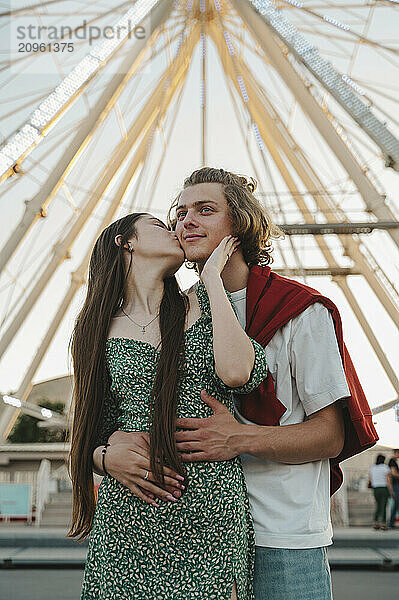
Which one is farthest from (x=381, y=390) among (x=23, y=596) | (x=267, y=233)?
→ (x=267, y=233)

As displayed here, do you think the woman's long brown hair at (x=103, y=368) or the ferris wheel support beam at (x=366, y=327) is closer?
the woman's long brown hair at (x=103, y=368)

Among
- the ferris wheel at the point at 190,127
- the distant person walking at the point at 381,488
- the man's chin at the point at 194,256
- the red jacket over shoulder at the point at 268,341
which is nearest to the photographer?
the red jacket over shoulder at the point at 268,341

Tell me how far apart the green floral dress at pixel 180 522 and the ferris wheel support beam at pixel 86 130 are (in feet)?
27.2

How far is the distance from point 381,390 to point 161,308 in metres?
13.4

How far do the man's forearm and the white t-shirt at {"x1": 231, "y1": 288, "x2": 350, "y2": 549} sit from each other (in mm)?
62

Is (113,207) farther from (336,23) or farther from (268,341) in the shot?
(268,341)

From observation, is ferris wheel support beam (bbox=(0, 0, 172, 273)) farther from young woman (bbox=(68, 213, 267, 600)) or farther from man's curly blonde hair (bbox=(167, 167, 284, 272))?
young woman (bbox=(68, 213, 267, 600))

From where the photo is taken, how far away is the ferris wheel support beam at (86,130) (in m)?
10.4

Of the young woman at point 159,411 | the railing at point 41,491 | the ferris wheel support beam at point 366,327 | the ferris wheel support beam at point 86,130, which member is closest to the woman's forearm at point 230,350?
A: the young woman at point 159,411

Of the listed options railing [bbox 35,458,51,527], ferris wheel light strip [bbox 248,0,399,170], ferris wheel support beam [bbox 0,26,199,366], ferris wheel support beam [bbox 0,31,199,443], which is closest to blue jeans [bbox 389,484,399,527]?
ferris wheel light strip [bbox 248,0,399,170]

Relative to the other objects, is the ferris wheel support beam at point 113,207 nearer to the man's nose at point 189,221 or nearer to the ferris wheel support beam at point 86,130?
the ferris wheel support beam at point 86,130

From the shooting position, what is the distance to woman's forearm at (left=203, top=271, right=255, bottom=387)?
2.11 metres

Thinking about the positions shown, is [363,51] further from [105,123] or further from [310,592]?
[310,592]

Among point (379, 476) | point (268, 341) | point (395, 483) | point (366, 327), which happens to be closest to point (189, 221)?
point (268, 341)
